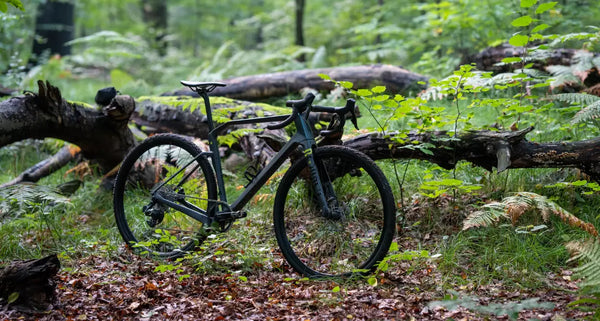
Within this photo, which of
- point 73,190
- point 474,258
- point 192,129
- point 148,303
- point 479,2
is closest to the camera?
point 148,303

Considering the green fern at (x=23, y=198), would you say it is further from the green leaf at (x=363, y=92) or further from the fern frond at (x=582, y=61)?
the fern frond at (x=582, y=61)

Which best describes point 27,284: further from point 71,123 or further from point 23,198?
point 71,123

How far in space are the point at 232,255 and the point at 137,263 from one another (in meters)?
0.78

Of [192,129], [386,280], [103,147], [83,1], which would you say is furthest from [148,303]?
[83,1]

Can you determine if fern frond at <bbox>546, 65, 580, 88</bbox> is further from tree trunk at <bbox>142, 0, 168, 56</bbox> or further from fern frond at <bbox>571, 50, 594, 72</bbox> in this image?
tree trunk at <bbox>142, 0, 168, 56</bbox>

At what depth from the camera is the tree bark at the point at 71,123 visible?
14.4 ft

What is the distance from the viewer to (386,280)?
3.32 m

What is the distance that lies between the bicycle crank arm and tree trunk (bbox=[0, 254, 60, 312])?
112 centimetres

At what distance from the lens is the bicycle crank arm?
388 centimetres

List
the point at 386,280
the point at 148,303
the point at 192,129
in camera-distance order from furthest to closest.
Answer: the point at 192,129 < the point at 386,280 < the point at 148,303

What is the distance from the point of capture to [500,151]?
12.3ft

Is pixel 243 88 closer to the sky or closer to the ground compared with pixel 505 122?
closer to the sky

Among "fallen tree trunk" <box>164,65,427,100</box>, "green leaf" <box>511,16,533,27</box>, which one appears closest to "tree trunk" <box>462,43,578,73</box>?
"fallen tree trunk" <box>164,65,427,100</box>

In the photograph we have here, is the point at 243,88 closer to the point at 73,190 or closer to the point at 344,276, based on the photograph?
the point at 73,190
